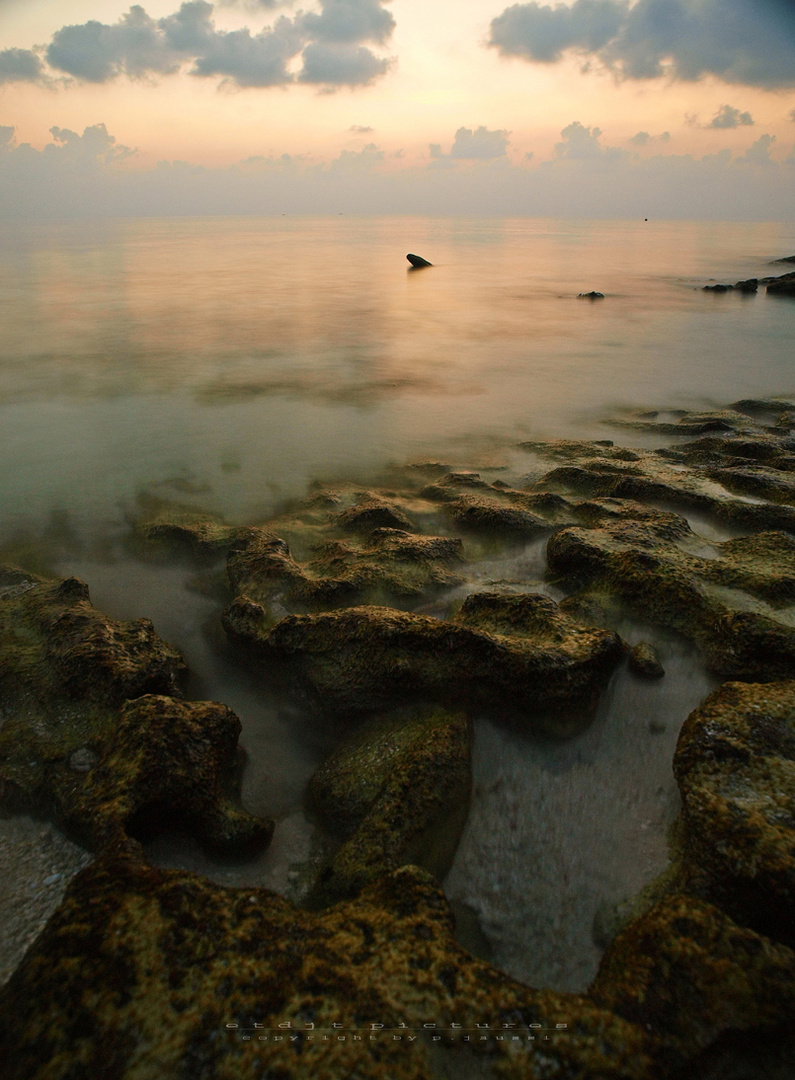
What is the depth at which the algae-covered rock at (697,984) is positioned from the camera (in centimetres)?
204

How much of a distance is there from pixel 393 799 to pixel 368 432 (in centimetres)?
752

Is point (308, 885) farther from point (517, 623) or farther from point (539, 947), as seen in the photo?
point (517, 623)

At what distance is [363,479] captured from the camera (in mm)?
8125

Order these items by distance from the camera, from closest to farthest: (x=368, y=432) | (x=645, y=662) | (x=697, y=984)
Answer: (x=697, y=984) → (x=645, y=662) → (x=368, y=432)

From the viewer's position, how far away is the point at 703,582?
14.6ft

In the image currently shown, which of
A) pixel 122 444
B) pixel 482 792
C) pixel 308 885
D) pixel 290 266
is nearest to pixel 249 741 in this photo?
pixel 308 885

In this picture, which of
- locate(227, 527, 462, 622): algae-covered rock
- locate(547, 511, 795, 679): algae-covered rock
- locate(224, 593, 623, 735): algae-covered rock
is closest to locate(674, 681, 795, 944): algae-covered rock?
locate(547, 511, 795, 679): algae-covered rock

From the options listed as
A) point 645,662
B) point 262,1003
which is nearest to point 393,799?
point 262,1003

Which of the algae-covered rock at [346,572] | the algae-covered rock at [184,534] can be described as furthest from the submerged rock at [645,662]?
the algae-covered rock at [184,534]

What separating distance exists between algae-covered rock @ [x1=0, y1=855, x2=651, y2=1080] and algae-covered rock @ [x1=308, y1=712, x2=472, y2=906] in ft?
1.65

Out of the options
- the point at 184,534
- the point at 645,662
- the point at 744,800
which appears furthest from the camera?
the point at 184,534

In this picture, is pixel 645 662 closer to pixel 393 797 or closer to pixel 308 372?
pixel 393 797

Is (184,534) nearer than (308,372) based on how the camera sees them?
Yes

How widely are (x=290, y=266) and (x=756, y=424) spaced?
38.6 m
